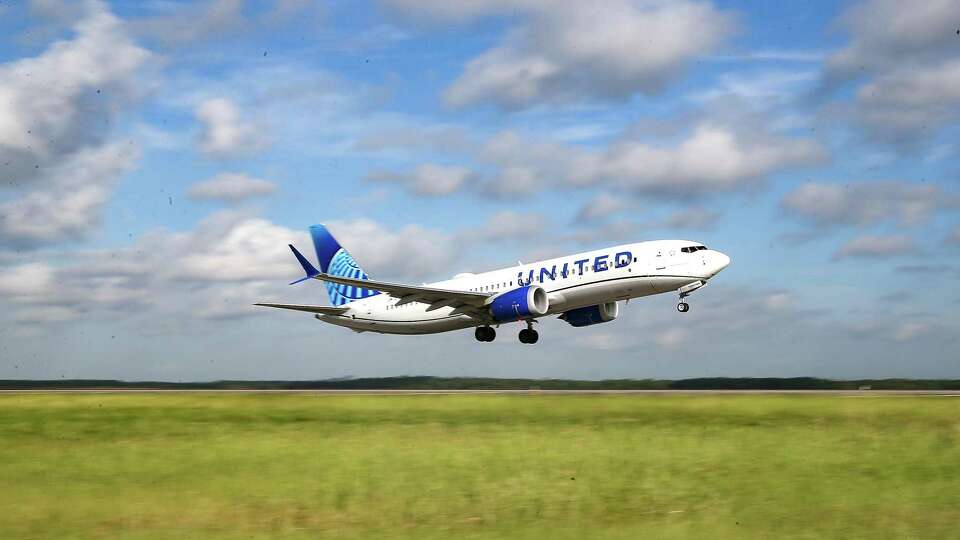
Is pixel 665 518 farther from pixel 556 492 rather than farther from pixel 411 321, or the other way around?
pixel 411 321

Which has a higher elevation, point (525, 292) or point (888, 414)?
point (525, 292)

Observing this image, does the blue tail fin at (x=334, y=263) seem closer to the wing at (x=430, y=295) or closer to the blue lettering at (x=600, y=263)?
the wing at (x=430, y=295)

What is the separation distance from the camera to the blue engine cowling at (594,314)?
5544 centimetres

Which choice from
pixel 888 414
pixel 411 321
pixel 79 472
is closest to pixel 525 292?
pixel 411 321

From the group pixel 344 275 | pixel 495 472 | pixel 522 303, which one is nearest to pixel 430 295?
pixel 522 303

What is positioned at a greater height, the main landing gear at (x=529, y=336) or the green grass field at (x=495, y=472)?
the main landing gear at (x=529, y=336)

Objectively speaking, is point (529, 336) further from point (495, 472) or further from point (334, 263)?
point (495, 472)

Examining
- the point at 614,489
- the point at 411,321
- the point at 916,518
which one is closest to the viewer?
the point at 916,518

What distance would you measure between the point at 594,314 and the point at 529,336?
13.5ft

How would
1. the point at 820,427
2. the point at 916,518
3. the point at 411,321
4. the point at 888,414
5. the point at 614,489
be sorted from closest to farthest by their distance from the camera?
the point at 916,518, the point at 614,489, the point at 820,427, the point at 888,414, the point at 411,321

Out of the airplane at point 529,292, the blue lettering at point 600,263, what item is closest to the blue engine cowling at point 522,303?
the airplane at point 529,292

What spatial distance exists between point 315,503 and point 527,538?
14.1 feet

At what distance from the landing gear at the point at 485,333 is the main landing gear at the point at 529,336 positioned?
1827 millimetres

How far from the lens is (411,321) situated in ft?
186
